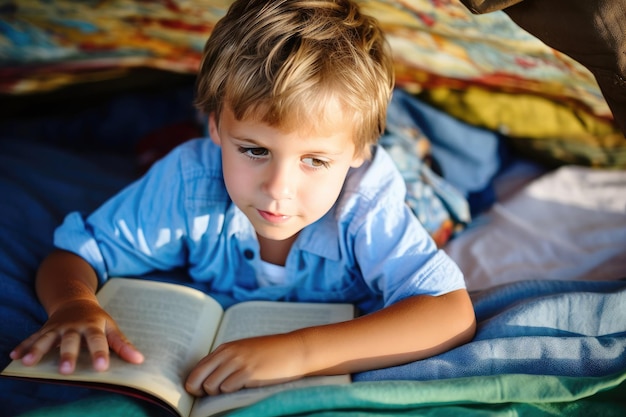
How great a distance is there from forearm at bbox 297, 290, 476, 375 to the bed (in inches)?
1.1

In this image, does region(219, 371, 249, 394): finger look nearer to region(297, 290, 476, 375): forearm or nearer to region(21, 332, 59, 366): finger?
region(297, 290, 476, 375): forearm

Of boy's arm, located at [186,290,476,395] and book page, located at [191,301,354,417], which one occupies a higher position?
boy's arm, located at [186,290,476,395]

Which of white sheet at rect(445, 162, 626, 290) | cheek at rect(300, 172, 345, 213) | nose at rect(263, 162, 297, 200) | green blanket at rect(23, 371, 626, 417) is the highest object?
nose at rect(263, 162, 297, 200)

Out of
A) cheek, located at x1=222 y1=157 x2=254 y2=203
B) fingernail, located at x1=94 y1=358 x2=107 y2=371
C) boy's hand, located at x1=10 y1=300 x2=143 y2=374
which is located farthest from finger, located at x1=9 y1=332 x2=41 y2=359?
cheek, located at x1=222 y1=157 x2=254 y2=203

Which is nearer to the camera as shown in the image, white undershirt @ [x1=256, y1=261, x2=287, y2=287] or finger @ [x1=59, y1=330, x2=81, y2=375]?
finger @ [x1=59, y1=330, x2=81, y2=375]

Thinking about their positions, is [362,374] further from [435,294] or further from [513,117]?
[513,117]

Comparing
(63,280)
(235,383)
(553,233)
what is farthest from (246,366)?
(553,233)

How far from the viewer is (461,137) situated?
1510mm

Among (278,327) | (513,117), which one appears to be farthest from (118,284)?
(513,117)

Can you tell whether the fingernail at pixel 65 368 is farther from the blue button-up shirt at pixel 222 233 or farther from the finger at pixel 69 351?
the blue button-up shirt at pixel 222 233

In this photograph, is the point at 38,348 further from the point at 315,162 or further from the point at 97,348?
the point at 315,162

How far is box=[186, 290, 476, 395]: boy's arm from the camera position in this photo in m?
0.87

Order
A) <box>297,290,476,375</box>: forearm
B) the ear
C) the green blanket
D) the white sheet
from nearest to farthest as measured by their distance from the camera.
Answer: the green blanket, <box>297,290,476,375</box>: forearm, the ear, the white sheet

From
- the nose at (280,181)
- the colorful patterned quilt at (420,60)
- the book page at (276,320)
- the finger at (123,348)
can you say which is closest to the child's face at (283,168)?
the nose at (280,181)
